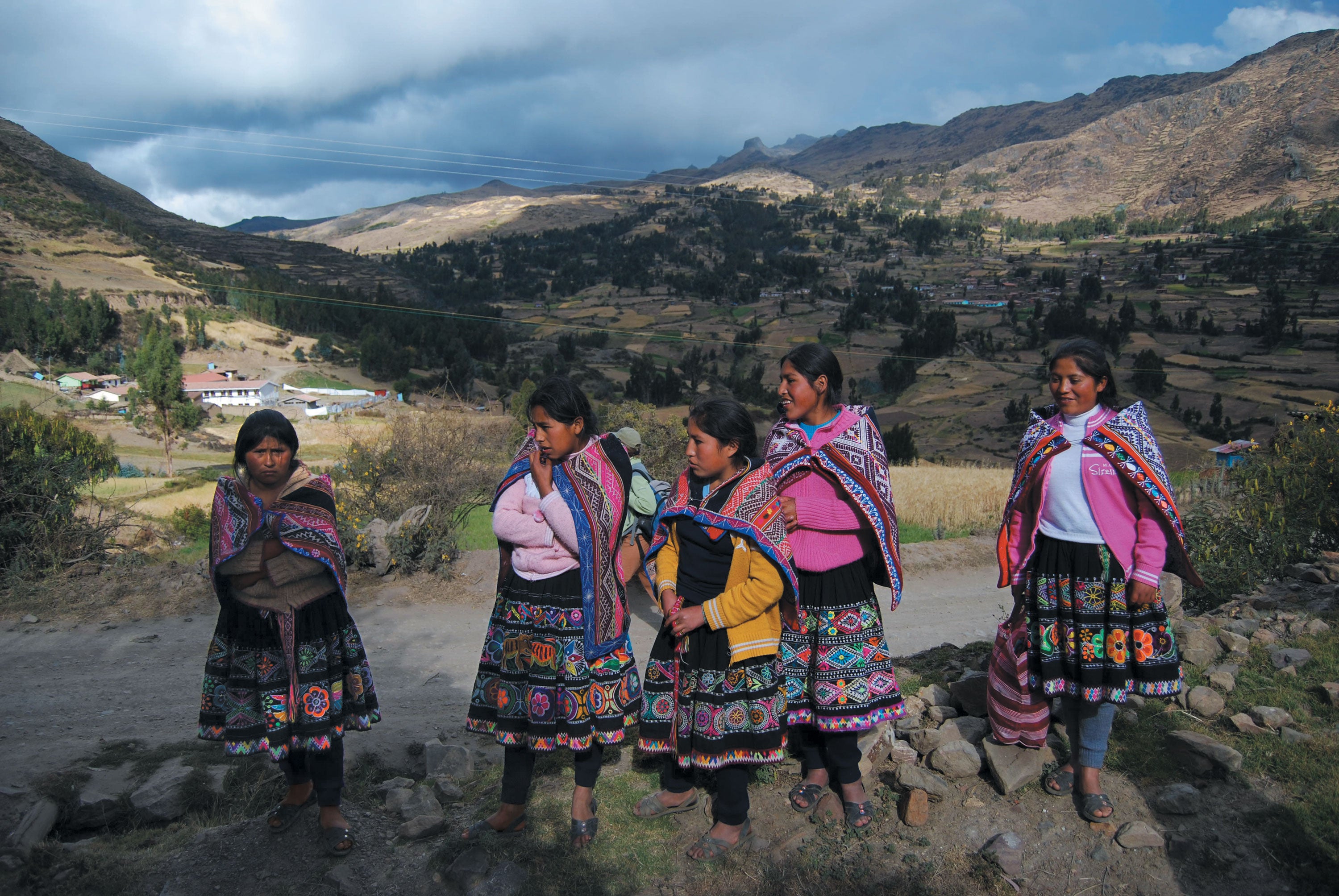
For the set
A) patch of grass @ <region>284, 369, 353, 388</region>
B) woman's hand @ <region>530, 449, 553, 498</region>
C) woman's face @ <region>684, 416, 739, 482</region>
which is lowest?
patch of grass @ <region>284, 369, 353, 388</region>

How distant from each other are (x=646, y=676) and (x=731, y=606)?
0.53m

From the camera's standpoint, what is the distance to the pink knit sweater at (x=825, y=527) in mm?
2936

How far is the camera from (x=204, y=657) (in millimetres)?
7055

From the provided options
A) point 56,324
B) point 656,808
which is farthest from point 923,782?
point 56,324

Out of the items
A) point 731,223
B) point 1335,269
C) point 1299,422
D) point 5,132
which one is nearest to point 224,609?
point 1299,422

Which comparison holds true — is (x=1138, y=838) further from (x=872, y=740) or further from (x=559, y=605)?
(x=559, y=605)

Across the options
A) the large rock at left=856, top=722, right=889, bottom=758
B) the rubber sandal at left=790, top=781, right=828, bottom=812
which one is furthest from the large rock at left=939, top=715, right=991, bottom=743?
the rubber sandal at left=790, top=781, right=828, bottom=812

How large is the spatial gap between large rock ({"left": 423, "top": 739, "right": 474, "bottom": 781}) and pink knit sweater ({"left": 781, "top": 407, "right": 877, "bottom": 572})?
225cm

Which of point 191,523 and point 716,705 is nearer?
point 716,705

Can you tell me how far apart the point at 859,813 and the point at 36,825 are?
364 cm

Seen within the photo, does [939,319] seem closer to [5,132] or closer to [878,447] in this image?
[878,447]

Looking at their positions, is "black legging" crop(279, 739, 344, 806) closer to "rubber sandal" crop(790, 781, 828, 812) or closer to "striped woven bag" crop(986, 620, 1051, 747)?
"rubber sandal" crop(790, 781, 828, 812)

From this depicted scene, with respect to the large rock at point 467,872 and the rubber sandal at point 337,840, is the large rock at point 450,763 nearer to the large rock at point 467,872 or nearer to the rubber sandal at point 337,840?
the rubber sandal at point 337,840

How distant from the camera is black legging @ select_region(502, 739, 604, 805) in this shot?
2891 mm
